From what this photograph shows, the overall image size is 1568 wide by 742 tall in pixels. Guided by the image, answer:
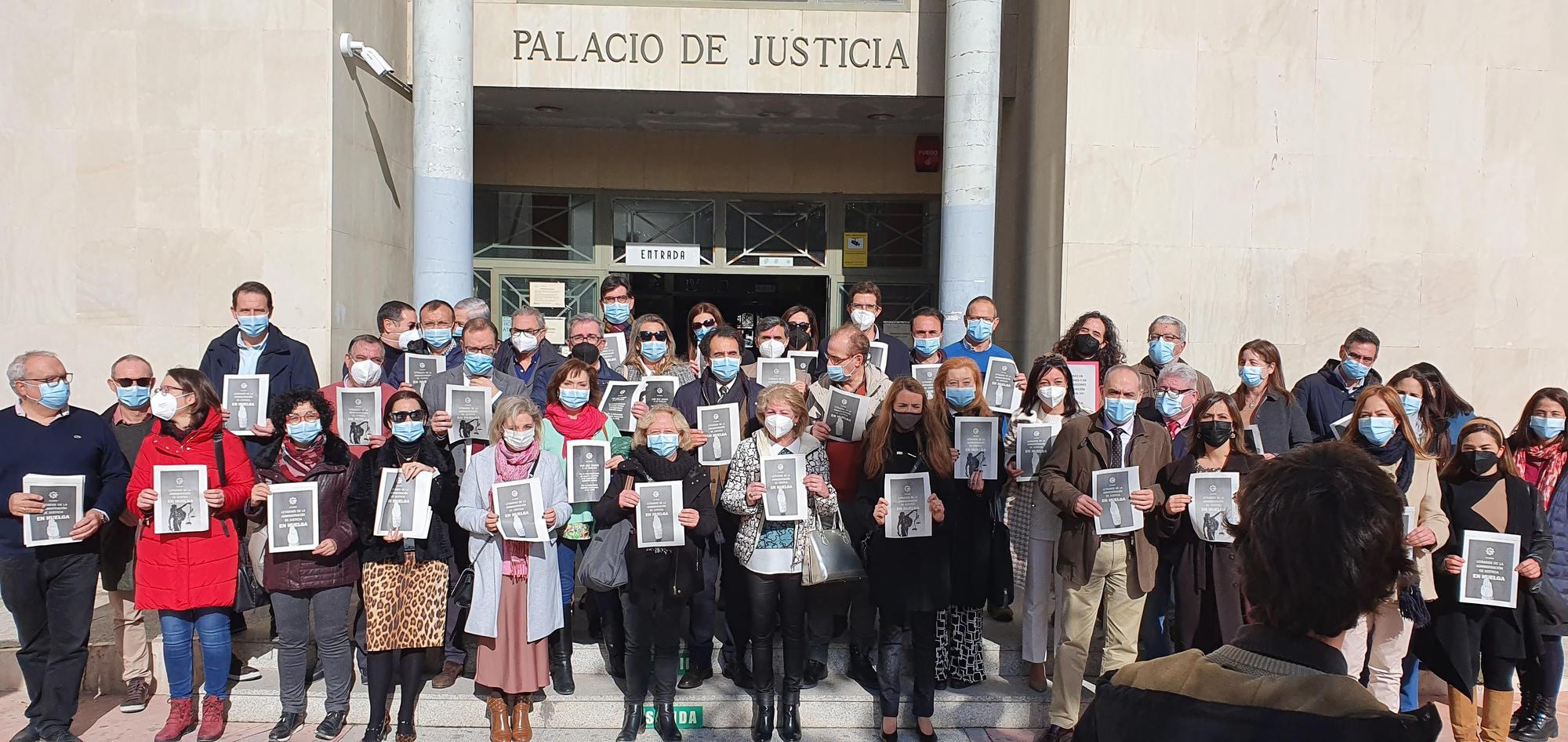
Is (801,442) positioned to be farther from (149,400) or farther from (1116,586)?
(149,400)

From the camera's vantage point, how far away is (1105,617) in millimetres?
6023

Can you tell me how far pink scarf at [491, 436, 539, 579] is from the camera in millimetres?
5996

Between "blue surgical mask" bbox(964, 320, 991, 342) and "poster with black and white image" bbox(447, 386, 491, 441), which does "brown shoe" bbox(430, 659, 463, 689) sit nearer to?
"poster with black and white image" bbox(447, 386, 491, 441)

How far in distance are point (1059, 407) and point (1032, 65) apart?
21.1 ft

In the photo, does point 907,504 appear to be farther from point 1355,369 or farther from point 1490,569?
point 1355,369

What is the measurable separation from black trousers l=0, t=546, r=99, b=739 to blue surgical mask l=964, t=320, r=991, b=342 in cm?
623

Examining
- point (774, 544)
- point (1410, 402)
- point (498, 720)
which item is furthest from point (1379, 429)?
point (498, 720)

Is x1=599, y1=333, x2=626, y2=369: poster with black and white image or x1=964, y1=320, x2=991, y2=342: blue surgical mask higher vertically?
x1=964, y1=320, x2=991, y2=342: blue surgical mask

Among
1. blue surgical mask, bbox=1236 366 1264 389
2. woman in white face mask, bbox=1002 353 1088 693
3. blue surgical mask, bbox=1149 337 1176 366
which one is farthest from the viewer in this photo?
blue surgical mask, bbox=1149 337 1176 366

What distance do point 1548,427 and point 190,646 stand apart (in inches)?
341

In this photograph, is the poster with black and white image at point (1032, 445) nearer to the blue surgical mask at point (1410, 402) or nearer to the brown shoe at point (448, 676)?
the blue surgical mask at point (1410, 402)

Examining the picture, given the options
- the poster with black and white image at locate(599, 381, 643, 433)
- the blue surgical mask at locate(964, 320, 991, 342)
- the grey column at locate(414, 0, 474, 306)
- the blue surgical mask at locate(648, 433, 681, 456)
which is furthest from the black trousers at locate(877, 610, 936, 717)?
the grey column at locate(414, 0, 474, 306)

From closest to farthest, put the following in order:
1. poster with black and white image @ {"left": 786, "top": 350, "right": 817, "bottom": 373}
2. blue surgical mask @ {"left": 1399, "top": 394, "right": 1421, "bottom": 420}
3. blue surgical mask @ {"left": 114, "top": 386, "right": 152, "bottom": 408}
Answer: blue surgical mask @ {"left": 114, "top": 386, "right": 152, "bottom": 408}, blue surgical mask @ {"left": 1399, "top": 394, "right": 1421, "bottom": 420}, poster with black and white image @ {"left": 786, "top": 350, "right": 817, "bottom": 373}

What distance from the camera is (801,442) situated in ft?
20.3
